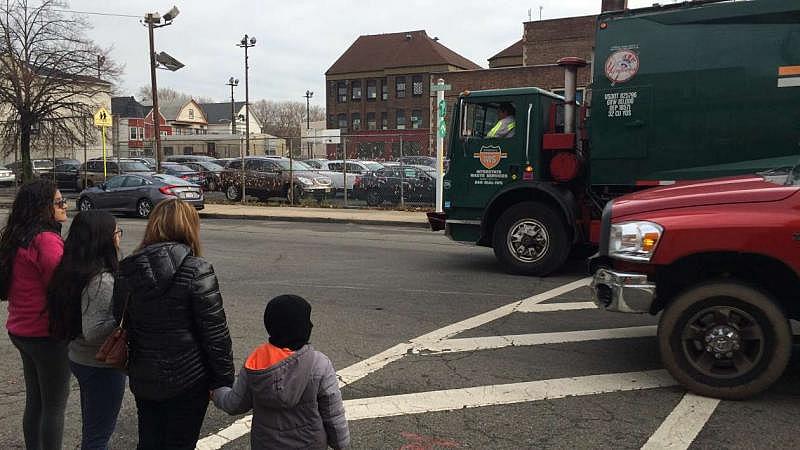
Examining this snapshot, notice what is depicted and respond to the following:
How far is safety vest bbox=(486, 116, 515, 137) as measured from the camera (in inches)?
361

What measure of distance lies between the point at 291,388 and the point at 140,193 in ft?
58.4

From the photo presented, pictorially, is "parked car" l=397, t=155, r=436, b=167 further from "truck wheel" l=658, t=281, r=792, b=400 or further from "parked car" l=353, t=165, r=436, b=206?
"truck wheel" l=658, t=281, r=792, b=400

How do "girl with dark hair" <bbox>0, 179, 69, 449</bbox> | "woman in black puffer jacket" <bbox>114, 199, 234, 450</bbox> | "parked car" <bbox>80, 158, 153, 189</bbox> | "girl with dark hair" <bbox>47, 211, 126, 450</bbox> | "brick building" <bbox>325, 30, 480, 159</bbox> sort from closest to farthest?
"woman in black puffer jacket" <bbox>114, 199, 234, 450</bbox>
"girl with dark hair" <bbox>47, 211, 126, 450</bbox>
"girl with dark hair" <bbox>0, 179, 69, 449</bbox>
"parked car" <bbox>80, 158, 153, 189</bbox>
"brick building" <bbox>325, 30, 480, 159</bbox>

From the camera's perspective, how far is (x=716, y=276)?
4715mm

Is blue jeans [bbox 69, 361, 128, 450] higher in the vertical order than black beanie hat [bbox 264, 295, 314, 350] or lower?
lower

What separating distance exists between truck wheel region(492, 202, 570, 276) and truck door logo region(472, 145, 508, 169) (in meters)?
0.73

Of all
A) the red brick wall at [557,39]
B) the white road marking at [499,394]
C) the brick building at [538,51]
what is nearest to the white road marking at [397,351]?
the white road marking at [499,394]

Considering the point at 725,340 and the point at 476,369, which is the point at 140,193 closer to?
the point at 476,369

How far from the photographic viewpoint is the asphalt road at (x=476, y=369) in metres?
3.89

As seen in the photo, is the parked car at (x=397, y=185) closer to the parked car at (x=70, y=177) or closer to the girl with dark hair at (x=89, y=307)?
the parked car at (x=70, y=177)

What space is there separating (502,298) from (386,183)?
1294 centimetres

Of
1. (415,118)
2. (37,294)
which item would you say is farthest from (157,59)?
(415,118)

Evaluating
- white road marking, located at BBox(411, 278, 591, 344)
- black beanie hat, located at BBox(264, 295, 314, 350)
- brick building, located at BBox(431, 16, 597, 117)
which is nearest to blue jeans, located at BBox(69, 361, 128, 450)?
black beanie hat, located at BBox(264, 295, 314, 350)

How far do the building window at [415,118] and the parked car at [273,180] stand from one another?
4299 centimetres
